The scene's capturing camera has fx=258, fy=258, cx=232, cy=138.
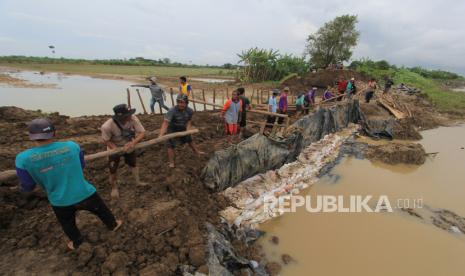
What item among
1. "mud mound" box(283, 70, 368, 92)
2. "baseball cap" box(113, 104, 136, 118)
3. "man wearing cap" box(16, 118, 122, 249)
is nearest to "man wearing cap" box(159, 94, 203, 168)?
"baseball cap" box(113, 104, 136, 118)

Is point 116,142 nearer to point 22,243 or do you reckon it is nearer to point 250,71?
point 22,243

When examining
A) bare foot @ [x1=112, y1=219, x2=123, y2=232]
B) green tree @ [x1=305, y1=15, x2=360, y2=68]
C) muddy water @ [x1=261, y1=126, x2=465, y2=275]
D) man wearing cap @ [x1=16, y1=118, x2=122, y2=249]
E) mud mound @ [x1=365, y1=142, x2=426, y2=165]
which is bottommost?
muddy water @ [x1=261, y1=126, x2=465, y2=275]

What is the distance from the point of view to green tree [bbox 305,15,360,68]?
26.4 metres

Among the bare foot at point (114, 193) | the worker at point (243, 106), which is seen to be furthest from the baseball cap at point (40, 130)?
the worker at point (243, 106)

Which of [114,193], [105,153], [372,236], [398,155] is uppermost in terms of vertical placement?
[105,153]

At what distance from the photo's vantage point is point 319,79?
69.1 feet

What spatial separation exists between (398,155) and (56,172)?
8171 mm

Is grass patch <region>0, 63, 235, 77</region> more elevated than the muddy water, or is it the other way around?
grass patch <region>0, 63, 235, 77</region>

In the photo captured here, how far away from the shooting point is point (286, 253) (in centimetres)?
385

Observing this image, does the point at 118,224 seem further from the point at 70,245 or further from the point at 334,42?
the point at 334,42

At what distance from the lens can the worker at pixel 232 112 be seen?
5.68 metres

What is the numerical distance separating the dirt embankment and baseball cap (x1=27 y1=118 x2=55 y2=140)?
1317 mm

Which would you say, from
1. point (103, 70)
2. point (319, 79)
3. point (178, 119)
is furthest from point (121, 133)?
point (103, 70)

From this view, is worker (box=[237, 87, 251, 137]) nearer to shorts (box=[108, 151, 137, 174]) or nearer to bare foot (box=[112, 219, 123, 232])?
shorts (box=[108, 151, 137, 174])
